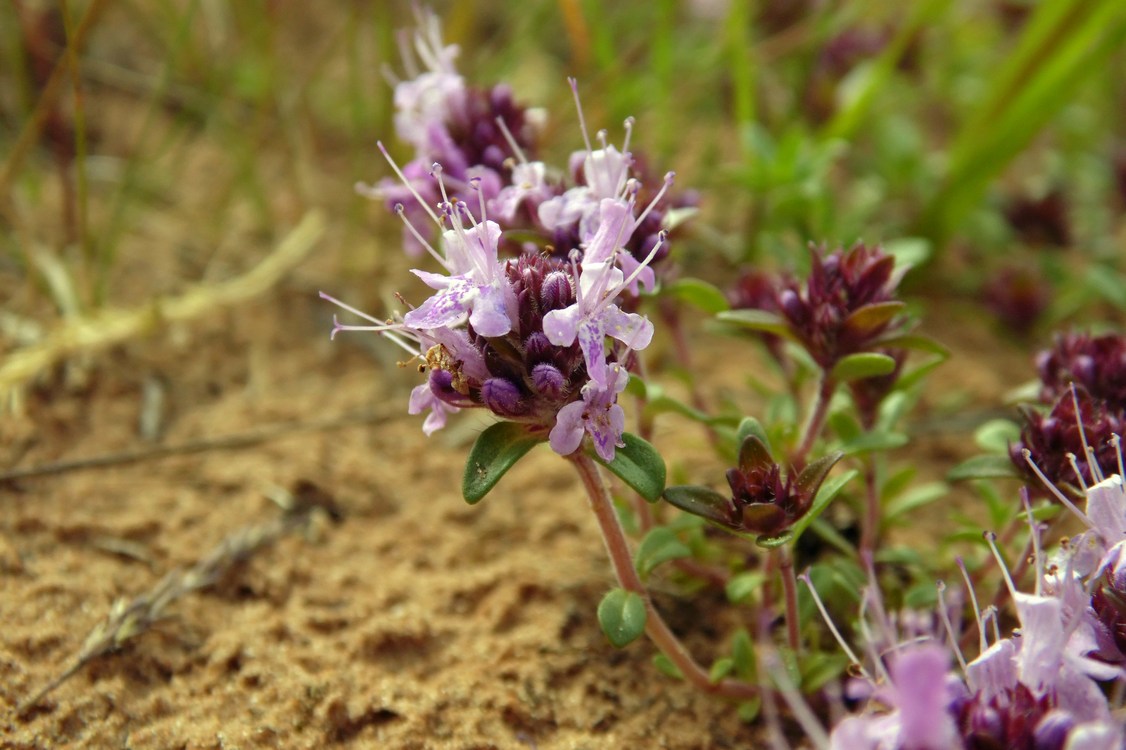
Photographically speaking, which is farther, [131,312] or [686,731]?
[131,312]

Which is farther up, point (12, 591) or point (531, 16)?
point (531, 16)

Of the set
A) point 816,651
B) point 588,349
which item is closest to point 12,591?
point 588,349

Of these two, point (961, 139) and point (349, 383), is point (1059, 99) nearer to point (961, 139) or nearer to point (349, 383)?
point (961, 139)

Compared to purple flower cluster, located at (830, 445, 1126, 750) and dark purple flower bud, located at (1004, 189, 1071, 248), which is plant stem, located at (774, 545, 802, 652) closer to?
purple flower cluster, located at (830, 445, 1126, 750)

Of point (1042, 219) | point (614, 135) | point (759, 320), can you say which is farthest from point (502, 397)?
point (1042, 219)

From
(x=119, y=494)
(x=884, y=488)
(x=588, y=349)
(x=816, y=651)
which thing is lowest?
(x=119, y=494)

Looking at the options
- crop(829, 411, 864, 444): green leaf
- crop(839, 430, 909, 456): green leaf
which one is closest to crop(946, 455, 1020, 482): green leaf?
crop(839, 430, 909, 456): green leaf
